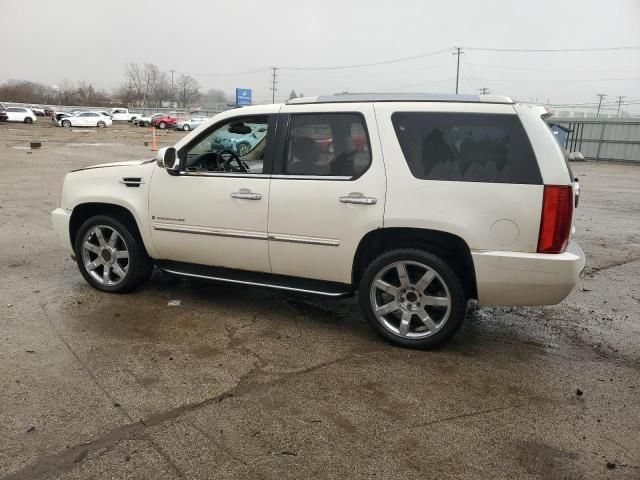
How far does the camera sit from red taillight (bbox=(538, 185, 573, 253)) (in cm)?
373

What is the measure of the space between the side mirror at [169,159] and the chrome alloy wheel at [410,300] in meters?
2.05

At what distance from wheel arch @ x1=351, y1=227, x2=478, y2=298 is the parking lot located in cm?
63

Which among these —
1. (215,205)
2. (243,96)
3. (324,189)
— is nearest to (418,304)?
(324,189)

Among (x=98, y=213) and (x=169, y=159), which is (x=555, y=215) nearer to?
(x=169, y=159)

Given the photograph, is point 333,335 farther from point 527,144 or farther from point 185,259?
point 527,144

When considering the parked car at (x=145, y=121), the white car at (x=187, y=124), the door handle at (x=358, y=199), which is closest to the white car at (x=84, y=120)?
the parked car at (x=145, y=121)

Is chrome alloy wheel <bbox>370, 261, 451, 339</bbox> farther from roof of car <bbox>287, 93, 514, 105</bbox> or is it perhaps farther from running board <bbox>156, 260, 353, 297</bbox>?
roof of car <bbox>287, 93, 514, 105</bbox>

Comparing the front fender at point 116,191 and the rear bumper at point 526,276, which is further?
the front fender at point 116,191

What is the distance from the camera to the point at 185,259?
4992mm

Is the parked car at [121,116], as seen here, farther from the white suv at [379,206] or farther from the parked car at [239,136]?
the white suv at [379,206]

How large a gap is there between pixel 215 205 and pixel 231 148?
3.20ft

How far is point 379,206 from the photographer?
411 centimetres

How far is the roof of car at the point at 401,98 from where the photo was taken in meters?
4.03

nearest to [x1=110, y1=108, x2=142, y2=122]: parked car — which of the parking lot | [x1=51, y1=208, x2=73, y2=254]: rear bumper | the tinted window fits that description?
[x1=51, y1=208, x2=73, y2=254]: rear bumper
